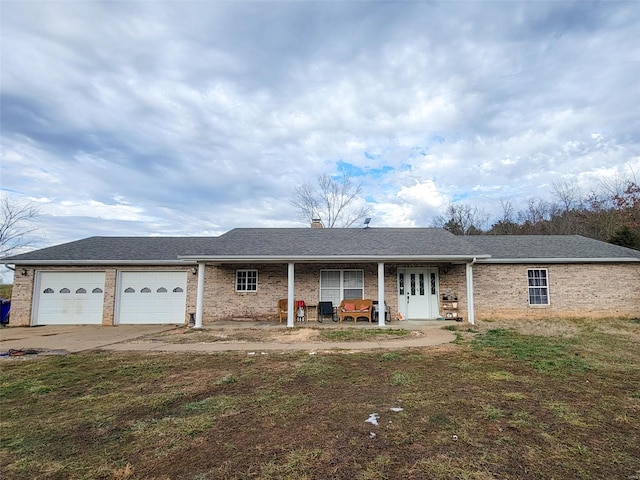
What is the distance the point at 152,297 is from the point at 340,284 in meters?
7.90

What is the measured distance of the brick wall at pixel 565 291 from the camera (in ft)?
43.9

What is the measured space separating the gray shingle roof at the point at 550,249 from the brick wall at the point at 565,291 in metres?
0.44

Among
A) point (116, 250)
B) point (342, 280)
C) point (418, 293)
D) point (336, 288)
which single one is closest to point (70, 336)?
point (116, 250)

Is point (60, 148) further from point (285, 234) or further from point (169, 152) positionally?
point (285, 234)

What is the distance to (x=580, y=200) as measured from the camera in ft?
93.9

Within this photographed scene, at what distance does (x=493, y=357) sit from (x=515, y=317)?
284 inches

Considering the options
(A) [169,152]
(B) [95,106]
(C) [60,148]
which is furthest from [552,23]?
(C) [60,148]

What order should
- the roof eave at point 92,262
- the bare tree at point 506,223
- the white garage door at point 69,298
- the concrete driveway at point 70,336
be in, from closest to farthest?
the concrete driveway at point 70,336
the roof eave at point 92,262
the white garage door at point 69,298
the bare tree at point 506,223

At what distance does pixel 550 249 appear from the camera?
14.2 metres

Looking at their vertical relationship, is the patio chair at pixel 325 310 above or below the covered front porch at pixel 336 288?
below

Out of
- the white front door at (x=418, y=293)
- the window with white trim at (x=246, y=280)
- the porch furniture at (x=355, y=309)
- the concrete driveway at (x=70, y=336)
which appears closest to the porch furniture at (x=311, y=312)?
the porch furniture at (x=355, y=309)

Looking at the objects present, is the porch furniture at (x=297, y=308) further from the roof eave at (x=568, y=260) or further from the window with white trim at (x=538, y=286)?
the window with white trim at (x=538, y=286)

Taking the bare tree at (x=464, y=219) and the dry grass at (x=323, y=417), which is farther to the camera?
the bare tree at (x=464, y=219)

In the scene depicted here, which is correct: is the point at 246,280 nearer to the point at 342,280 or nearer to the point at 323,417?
the point at 342,280
